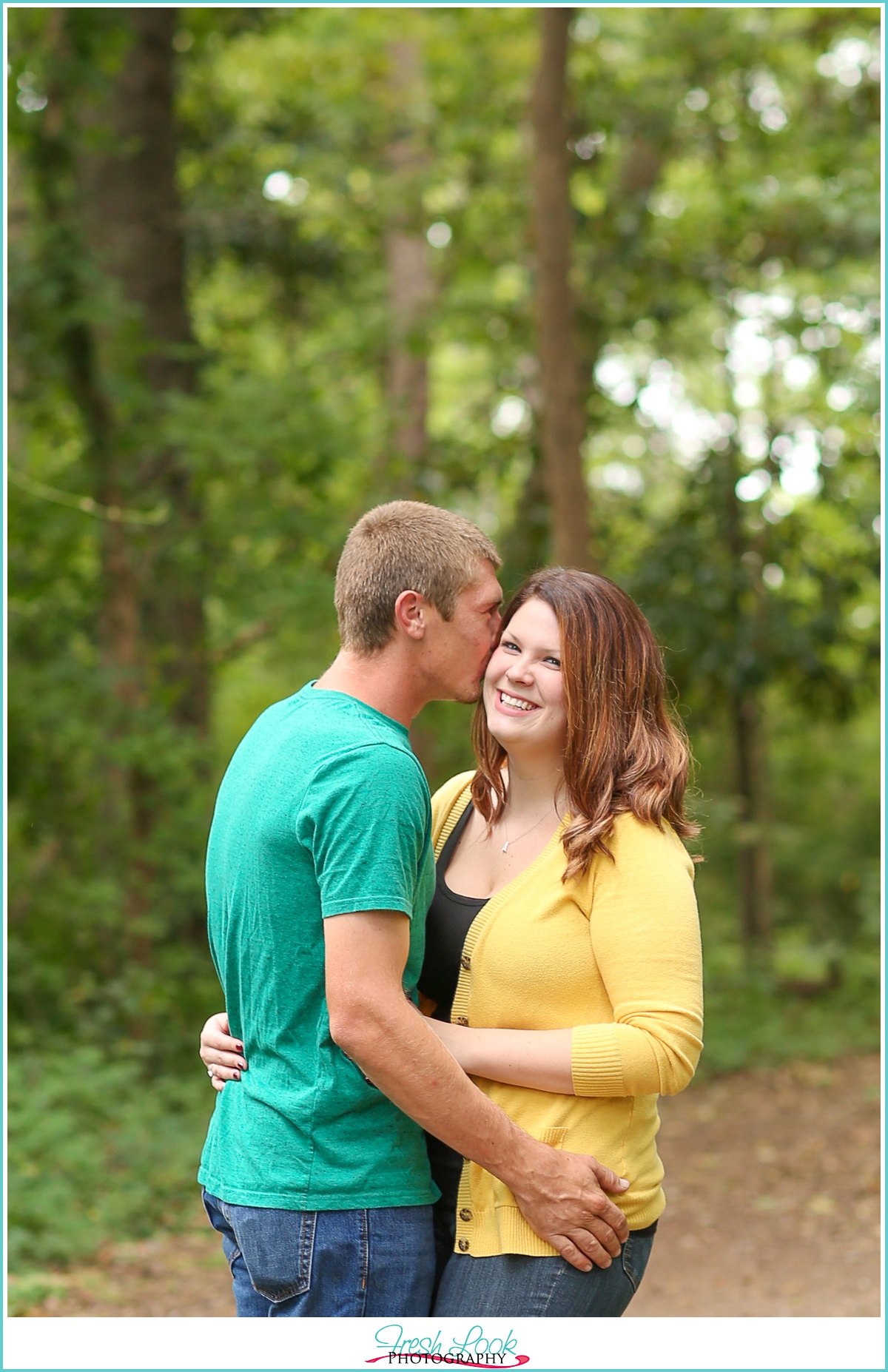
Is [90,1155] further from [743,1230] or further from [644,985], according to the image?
[644,985]

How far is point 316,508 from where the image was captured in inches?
305

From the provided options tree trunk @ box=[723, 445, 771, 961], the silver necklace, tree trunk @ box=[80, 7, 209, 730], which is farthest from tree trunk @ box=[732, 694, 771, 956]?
the silver necklace

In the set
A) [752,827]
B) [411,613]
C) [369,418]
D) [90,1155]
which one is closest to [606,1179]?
[411,613]

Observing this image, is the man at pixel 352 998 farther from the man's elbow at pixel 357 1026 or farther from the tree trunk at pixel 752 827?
the tree trunk at pixel 752 827

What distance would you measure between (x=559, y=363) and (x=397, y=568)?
522 cm

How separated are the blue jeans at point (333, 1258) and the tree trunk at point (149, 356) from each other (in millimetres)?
5360

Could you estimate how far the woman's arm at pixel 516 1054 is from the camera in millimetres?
2072

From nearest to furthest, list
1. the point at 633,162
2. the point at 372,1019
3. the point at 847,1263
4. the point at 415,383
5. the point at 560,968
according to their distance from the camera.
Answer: the point at 372,1019 < the point at 560,968 < the point at 847,1263 < the point at 633,162 < the point at 415,383

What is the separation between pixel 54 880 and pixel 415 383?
482cm

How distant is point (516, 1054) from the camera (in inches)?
83.0

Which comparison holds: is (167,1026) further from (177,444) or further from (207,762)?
(177,444)

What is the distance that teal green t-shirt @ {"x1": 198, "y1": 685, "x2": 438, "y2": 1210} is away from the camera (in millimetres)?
1954

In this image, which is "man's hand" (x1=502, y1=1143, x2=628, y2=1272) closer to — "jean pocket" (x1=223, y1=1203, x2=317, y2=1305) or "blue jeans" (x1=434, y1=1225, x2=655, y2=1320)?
"blue jeans" (x1=434, y1=1225, x2=655, y2=1320)

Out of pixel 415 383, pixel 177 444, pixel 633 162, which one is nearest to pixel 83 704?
pixel 177 444
